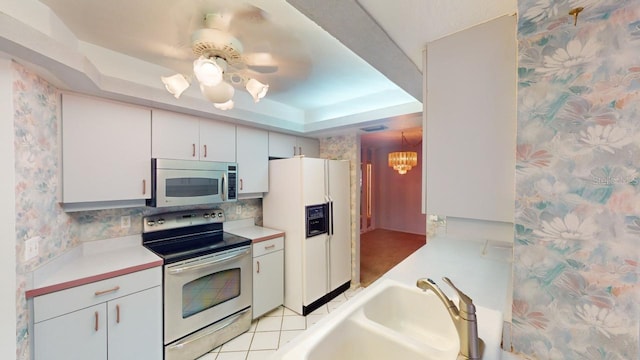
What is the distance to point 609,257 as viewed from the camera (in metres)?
0.58

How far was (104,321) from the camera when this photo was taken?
1.52 meters

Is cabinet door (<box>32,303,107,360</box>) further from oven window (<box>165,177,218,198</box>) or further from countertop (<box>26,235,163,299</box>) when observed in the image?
oven window (<box>165,177,218,198</box>)

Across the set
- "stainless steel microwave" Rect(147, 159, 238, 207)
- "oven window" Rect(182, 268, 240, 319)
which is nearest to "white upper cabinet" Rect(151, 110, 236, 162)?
"stainless steel microwave" Rect(147, 159, 238, 207)

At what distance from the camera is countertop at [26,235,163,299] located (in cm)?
137

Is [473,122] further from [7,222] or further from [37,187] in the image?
[37,187]

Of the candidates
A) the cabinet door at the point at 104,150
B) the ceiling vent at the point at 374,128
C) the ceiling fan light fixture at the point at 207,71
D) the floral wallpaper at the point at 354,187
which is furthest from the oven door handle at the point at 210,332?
the ceiling vent at the point at 374,128

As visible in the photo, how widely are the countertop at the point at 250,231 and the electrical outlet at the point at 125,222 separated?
0.87 m

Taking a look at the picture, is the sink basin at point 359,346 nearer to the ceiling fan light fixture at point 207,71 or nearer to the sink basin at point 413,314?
the sink basin at point 413,314

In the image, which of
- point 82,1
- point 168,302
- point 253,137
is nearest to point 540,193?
point 82,1

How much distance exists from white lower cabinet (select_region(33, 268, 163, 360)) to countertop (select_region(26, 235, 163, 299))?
0.14ft

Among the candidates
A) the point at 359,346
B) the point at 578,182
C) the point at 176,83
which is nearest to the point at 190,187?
the point at 176,83

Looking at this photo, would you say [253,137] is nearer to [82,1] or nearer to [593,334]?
[82,1]

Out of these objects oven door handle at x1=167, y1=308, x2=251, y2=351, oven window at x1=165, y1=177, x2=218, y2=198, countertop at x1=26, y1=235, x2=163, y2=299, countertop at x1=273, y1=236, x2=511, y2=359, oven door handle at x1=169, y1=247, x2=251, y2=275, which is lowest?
oven door handle at x1=167, y1=308, x2=251, y2=351

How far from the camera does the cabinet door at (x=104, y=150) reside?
164 cm
